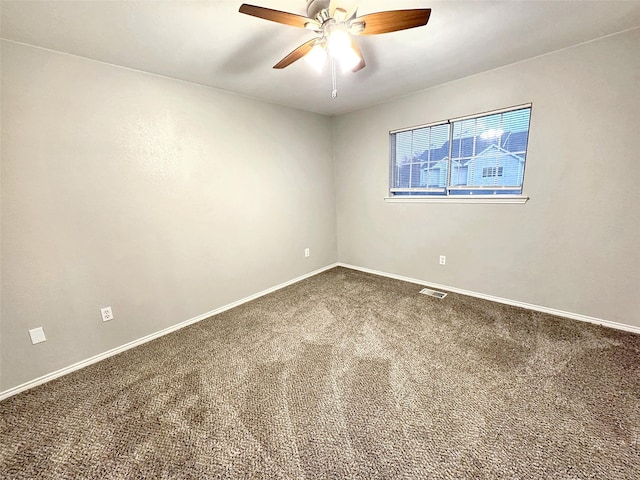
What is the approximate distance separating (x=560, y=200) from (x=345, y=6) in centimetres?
237

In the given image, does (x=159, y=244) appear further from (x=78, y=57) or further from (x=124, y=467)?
(x=124, y=467)

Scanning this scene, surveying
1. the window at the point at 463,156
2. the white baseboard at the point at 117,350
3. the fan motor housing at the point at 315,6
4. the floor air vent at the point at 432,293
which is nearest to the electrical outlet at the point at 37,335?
the white baseboard at the point at 117,350

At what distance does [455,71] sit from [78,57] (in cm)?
306

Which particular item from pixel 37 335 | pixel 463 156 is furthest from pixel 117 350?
pixel 463 156

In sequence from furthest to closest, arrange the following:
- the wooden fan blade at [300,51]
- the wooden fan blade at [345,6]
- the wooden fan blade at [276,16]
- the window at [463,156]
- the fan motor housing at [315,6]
A: the window at [463,156] → the wooden fan blade at [300,51] → the fan motor housing at [315,6] → the wooden fan blade at [345,6] → the wooden fan blade at [276,16]

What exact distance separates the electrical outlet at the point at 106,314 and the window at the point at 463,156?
3.24 m

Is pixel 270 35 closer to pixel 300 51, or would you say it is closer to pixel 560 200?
pixel 300 51

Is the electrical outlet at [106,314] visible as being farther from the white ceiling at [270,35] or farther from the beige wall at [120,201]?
the white ceiling at [270,35]

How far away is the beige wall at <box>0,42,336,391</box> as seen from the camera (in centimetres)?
180

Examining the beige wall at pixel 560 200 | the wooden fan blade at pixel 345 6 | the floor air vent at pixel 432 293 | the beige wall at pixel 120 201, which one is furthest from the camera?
the floor air vent at pixel 432 293

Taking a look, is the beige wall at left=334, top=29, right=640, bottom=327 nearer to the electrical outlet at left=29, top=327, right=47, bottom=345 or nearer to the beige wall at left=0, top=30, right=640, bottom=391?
the beige wall at left=0, top=30, right=640, bottom=391

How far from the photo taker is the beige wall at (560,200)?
2078mm

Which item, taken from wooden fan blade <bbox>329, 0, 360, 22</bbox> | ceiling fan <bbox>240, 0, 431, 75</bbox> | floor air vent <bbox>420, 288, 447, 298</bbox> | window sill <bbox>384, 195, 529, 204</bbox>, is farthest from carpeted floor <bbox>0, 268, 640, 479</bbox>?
wooden fan blade <bbox>329, 0, 360, 22</bbox>

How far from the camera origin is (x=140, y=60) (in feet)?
6.61
